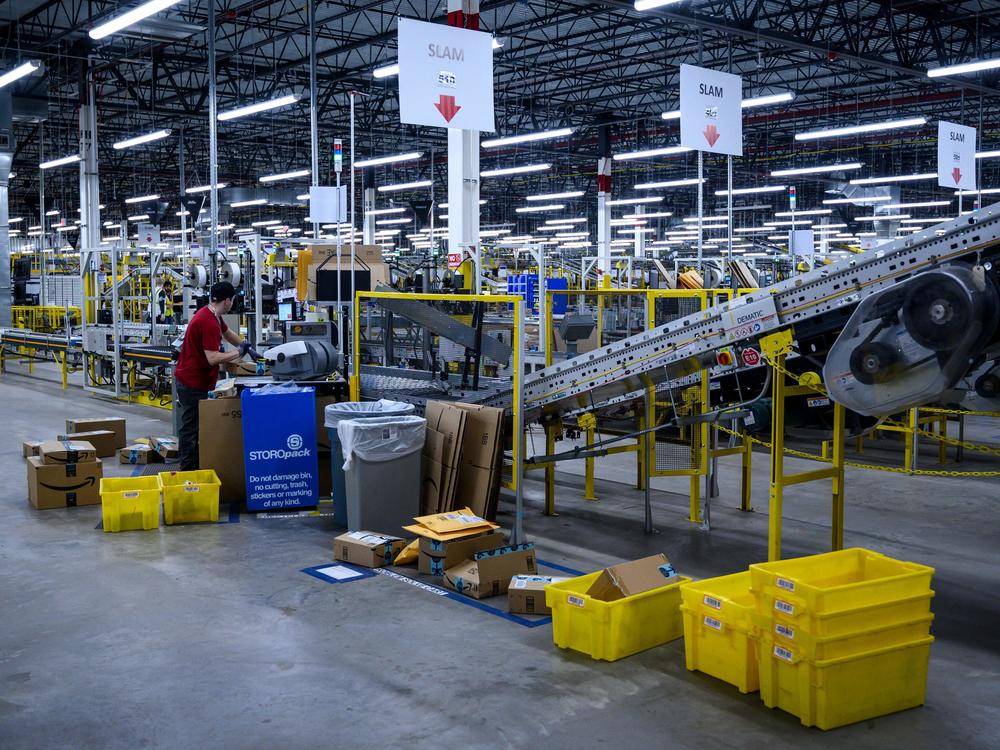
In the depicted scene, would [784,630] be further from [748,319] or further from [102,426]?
[102,426]

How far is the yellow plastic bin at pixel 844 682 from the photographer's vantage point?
3.28 meters

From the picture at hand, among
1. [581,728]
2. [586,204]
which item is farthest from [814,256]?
[586,204]

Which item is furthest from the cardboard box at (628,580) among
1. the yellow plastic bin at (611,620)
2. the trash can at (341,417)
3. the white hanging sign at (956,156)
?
the white hanging sign at (956,156)

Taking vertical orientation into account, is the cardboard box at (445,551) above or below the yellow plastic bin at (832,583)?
below

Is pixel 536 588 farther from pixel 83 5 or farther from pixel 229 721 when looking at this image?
pixel 83 5

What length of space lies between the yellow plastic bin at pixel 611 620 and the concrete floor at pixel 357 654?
0.25ft

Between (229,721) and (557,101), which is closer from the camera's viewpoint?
(229,721)

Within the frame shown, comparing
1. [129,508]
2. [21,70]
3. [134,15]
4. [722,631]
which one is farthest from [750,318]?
[21,70]

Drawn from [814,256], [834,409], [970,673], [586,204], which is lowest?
[970,673]

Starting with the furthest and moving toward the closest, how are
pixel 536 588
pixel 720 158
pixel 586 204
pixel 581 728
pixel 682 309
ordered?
pixel 586 204 < pixel 720 158 < pixel 682 309 < pixel 536 588 < pixel 581 728

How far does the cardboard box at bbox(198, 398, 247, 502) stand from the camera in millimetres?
6582

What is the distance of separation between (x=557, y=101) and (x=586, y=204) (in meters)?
13.8

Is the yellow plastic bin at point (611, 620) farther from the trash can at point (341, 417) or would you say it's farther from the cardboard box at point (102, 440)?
the cardboard box at point (102, 440)

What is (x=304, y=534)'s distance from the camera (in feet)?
19.6
